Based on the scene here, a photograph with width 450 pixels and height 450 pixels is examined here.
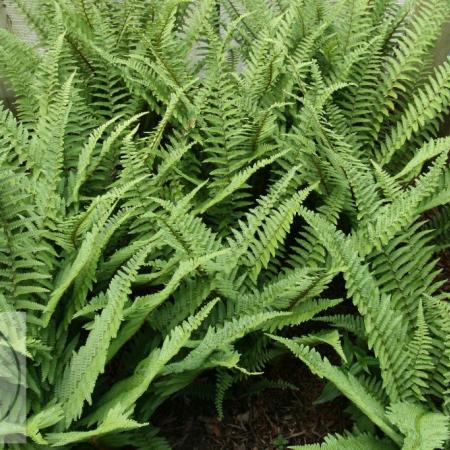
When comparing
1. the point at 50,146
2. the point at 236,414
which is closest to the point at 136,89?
the point at 50,146

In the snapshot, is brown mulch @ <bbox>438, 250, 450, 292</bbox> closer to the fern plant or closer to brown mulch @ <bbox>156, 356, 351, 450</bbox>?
the fern plant

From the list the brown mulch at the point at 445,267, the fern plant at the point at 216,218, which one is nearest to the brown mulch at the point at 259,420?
the fern plant at the point at 216,218

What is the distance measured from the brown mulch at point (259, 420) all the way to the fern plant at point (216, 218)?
11cm

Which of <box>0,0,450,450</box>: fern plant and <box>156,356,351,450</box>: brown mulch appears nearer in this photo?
<box>0,0,450,450</box>: fern plant

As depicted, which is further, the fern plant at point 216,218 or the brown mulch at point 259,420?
the brown mulch at point 259,420

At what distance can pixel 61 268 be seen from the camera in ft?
6.61

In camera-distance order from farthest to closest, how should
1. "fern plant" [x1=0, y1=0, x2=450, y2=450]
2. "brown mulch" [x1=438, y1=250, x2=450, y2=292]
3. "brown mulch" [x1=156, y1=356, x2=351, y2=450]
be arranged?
"brown mulch" [x1=438, y1=250, x2=450, y2=292]
"brown mulch" [x1=156, y1=356, x2=351, y2=450]
"fern plant" [x1=0, y1=0, x2=450, y2=450]

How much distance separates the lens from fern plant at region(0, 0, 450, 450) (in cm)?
176

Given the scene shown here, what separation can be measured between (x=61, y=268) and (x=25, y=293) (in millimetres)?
157

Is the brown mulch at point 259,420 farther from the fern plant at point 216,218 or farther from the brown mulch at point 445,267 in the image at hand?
the brown mulch at point 445,267

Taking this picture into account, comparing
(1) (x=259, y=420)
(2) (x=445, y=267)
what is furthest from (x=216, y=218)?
(2) (x=445, y=267)

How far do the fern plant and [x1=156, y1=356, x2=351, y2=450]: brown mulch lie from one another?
0.36ft

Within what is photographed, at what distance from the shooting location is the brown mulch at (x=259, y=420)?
79.3 inches

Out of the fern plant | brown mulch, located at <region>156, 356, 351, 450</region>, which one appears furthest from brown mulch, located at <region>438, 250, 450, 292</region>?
brown mulch, located at <region>156, 356, 351, 450</region>
